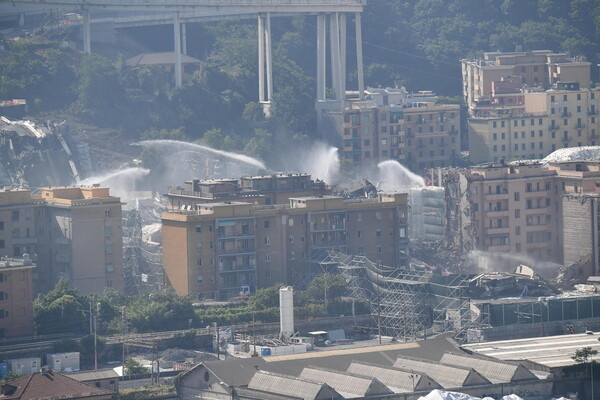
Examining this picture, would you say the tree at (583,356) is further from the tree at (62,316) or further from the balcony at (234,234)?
the balcony at (234,234)

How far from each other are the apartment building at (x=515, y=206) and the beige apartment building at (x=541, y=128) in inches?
764

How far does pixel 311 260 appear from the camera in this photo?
89.2m

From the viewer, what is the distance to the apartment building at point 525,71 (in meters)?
122

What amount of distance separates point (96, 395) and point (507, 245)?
33374 mm

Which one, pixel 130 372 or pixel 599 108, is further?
pixel 599 108

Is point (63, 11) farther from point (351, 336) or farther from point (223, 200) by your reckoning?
point (351, 336)

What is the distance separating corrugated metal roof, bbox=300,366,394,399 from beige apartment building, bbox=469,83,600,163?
49.5 m

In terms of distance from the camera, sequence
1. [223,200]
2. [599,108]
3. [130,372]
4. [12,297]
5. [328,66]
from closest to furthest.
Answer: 1. [130,372]
2. [12,297]
3. [223,200]
4. [599,108]
5. [328,66]

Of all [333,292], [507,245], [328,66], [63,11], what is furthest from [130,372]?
[328,66]

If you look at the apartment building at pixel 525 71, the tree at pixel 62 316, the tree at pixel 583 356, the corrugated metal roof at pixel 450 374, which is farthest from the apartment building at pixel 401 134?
the corrugated metal roof at pixel 450 374

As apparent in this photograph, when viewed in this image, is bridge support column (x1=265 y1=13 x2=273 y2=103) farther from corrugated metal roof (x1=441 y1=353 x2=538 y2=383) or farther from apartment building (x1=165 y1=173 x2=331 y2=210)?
corrugated metal roof (x1=441 y1=353 x2=538 y2=383)

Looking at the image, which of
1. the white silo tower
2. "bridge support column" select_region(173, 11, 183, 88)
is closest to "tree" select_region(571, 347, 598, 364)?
the white silo tower

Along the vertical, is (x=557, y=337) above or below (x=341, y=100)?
below

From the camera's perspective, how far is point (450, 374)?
6681 centimetres
